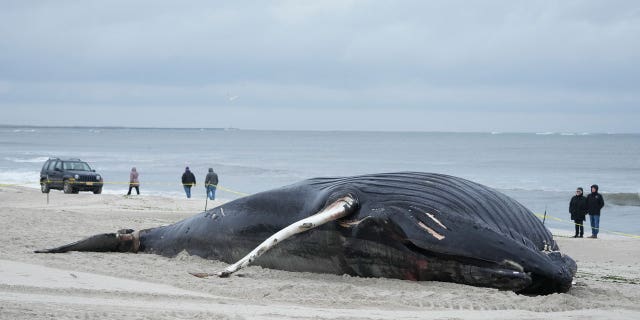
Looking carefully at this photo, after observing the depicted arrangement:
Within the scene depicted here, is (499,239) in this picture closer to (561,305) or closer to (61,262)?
(561,305)

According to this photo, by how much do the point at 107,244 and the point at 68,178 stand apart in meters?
25.1

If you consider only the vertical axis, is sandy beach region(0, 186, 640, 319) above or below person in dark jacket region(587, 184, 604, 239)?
below

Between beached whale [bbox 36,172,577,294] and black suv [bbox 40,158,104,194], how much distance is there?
2638 cm

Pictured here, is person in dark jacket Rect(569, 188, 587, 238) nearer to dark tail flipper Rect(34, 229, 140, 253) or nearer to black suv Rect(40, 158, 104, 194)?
dark tail flipper Rect(34, 229, 140, 253)

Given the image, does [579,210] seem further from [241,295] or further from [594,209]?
[241,295]

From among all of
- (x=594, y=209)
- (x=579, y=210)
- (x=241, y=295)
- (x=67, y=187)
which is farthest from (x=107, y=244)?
(x=67, y=187)

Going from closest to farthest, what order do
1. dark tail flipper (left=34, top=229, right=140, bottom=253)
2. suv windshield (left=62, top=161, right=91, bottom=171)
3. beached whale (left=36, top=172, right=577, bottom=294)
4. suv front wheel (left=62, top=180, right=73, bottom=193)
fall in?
beached whale (left=36, top=172, right=577, bottom=294) < dark tail flipper (left=34, top=229, right=140, bottom=253) < suv front wheel (left=62, top=180, right=73, bottom=193) < suv windshield (left=62, top=161, right=91, bottom=171)

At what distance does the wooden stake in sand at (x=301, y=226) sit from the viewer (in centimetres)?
861

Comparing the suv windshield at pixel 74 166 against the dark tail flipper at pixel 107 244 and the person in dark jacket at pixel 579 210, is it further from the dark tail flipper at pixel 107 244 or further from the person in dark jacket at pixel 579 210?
the dark tail flipper at pixel 107 244

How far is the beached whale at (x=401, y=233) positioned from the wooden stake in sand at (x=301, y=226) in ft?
0.04

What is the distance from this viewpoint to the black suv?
3506 cm

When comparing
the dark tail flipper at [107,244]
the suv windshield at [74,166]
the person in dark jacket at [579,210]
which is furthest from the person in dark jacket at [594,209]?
the suv windshield at [74,166]

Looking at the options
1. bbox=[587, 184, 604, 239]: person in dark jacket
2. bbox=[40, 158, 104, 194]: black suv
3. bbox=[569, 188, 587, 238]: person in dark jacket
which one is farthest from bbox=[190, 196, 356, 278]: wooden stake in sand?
bbox=[40, 158, 104, 194]: black suv

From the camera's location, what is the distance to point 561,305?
7621 mm
